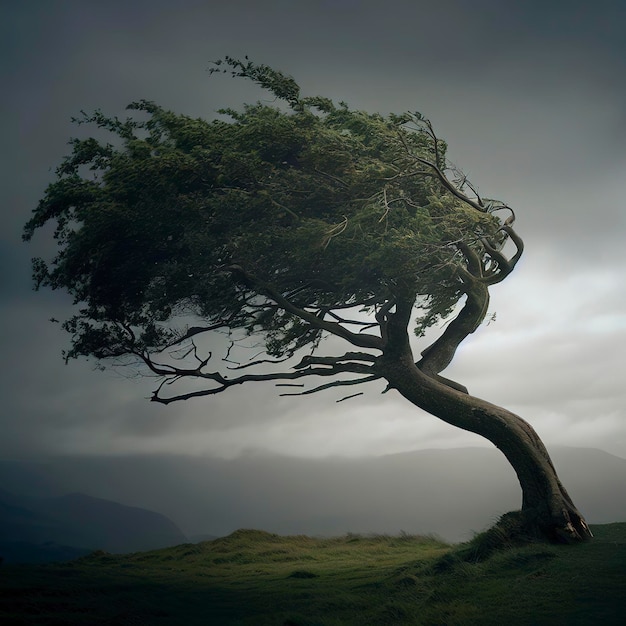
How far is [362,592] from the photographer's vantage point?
14688 mm

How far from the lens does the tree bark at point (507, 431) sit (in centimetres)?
1559

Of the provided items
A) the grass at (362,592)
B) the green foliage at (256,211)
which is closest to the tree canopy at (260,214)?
the green foliage at (256,211)

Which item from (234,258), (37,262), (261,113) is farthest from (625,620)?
(37,262)

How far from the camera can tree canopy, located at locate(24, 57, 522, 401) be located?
1571cm

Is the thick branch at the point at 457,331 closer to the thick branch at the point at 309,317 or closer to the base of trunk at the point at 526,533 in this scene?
the thick branch at the point at 309,317

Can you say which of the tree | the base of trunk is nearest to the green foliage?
the tree

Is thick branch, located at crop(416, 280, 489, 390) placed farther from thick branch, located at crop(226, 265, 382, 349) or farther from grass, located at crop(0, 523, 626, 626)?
grass, located at crop(0, 523, 626, 626)

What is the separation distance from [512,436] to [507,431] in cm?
16

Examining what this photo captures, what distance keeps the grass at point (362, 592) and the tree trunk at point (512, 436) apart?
0.80 metres

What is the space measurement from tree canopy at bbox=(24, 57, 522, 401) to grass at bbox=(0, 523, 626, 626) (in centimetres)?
494

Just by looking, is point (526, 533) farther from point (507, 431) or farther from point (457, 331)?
point (457, 331)

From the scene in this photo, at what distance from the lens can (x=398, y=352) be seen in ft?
59.1

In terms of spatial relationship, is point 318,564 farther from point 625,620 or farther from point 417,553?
point 625,620

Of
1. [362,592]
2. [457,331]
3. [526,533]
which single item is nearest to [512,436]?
[526,533]
